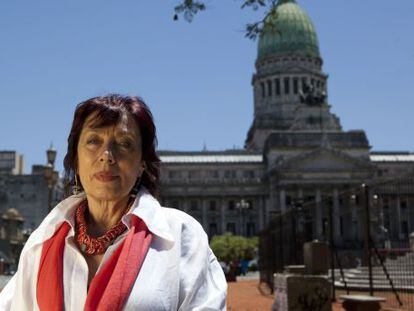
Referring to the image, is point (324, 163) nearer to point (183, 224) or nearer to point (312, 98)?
point (312, 98)

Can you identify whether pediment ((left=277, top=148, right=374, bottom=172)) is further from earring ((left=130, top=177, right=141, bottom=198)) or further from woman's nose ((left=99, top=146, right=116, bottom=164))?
woman's nose ((left=99, top=146, right=116, bottom=164))

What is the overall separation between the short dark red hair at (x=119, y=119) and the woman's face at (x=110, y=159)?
4cm

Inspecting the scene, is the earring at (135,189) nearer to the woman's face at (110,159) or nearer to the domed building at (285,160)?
the woman's face at (110,159)

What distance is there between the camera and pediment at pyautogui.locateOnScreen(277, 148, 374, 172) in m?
80.5

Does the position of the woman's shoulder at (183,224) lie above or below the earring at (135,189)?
below

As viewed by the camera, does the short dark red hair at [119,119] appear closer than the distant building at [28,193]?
Yes

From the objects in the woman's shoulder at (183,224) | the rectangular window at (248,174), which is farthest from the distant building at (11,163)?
the woman's shoulder at (183,224)

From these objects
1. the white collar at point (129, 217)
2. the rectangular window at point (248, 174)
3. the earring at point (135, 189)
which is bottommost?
the white collar at point (129, 217)

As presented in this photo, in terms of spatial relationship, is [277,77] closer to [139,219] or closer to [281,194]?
[281,194]

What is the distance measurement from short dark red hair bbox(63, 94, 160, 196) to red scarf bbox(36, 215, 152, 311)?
545 millimetres

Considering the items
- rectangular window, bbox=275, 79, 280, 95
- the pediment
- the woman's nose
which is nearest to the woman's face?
the woman's nose

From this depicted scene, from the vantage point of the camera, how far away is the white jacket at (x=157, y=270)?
9.01 ft

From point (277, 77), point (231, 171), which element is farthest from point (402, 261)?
point (277, 77)

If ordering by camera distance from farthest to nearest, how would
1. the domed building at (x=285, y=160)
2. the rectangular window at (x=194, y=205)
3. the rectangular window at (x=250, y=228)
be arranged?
the rectangular window at (x=194, y=205), the rectangular window at (x=250, y=228), the domed building at (x=285, y=160)
